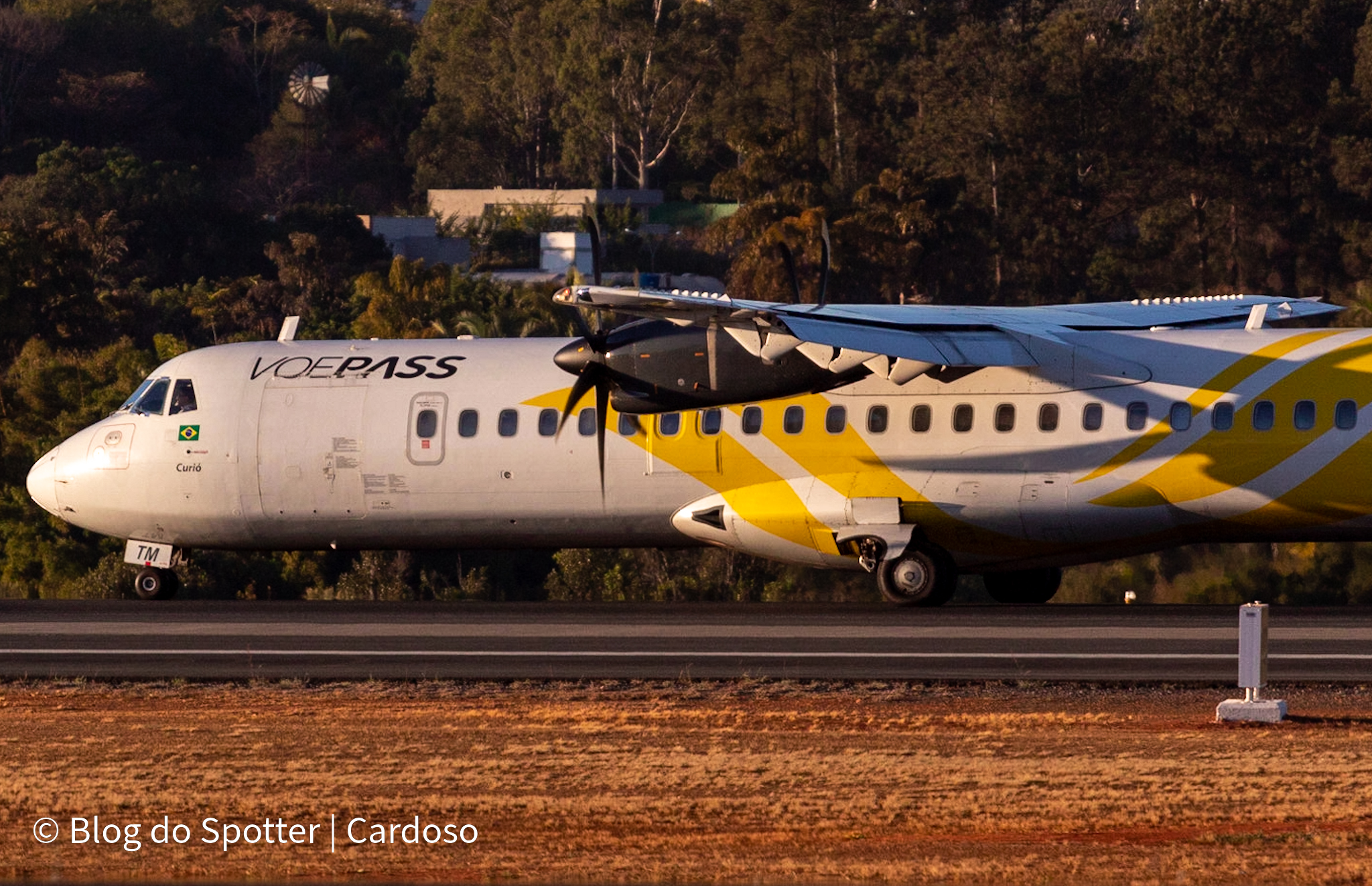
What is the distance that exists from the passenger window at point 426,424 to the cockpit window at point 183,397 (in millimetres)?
3134

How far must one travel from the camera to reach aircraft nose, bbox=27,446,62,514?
2653 cm

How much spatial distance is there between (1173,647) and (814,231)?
4749 centimetres

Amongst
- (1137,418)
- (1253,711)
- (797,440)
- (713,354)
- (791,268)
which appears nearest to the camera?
(1253,711)

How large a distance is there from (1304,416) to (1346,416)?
439mm

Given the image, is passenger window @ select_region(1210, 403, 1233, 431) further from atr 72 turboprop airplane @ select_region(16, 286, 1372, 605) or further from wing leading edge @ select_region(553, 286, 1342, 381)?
wing leading edge @ select_region(553, 286, 1342, 381)

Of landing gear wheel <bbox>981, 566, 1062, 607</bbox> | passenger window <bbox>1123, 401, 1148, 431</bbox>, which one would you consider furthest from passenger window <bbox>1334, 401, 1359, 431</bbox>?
landing gear wheel <bbox>981, 566, 1062, 607</bbox>

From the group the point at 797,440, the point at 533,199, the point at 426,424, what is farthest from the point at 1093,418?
the point at 533,199

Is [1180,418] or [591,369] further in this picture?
[591,369]

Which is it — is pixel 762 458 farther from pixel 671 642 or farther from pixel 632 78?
pixel 632 78

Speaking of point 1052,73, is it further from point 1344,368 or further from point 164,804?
point 164,804

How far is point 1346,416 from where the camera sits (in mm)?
21844

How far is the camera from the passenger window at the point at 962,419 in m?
23.0

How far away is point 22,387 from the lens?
46562mm

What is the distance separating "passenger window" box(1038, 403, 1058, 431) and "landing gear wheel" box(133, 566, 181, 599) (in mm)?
11629
